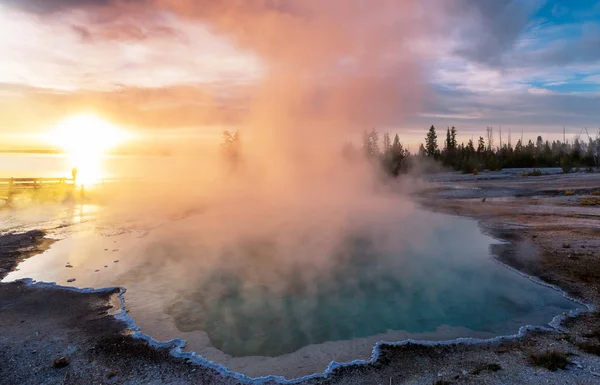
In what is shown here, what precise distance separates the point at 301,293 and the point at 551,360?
4305 millimetres

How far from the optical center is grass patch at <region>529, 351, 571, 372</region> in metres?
4.50

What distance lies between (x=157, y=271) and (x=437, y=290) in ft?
21.4

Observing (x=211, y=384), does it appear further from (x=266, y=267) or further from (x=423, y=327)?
(x=266, y=267)

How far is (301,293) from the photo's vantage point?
764 cm

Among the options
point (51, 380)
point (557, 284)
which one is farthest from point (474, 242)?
point (51, 380)

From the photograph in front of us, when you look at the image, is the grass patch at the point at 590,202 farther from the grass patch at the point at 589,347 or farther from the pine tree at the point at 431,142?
the pine tree at the point at 431,142

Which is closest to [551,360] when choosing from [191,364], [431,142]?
[191,364]

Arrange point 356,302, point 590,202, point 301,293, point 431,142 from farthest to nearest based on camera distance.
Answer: point 431,142
point 590,202
point 301,293
point 356,302

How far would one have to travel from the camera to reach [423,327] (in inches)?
243

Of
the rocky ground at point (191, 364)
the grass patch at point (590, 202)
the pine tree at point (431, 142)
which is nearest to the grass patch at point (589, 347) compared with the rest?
the rocky ground at point (191, 364)

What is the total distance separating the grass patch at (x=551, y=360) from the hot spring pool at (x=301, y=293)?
3.43 ft

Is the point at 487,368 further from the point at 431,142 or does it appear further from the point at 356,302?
the point at 431,142

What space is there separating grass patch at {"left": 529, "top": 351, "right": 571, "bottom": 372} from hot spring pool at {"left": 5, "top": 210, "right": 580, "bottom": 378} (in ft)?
3.43

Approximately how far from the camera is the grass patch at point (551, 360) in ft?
14.8
